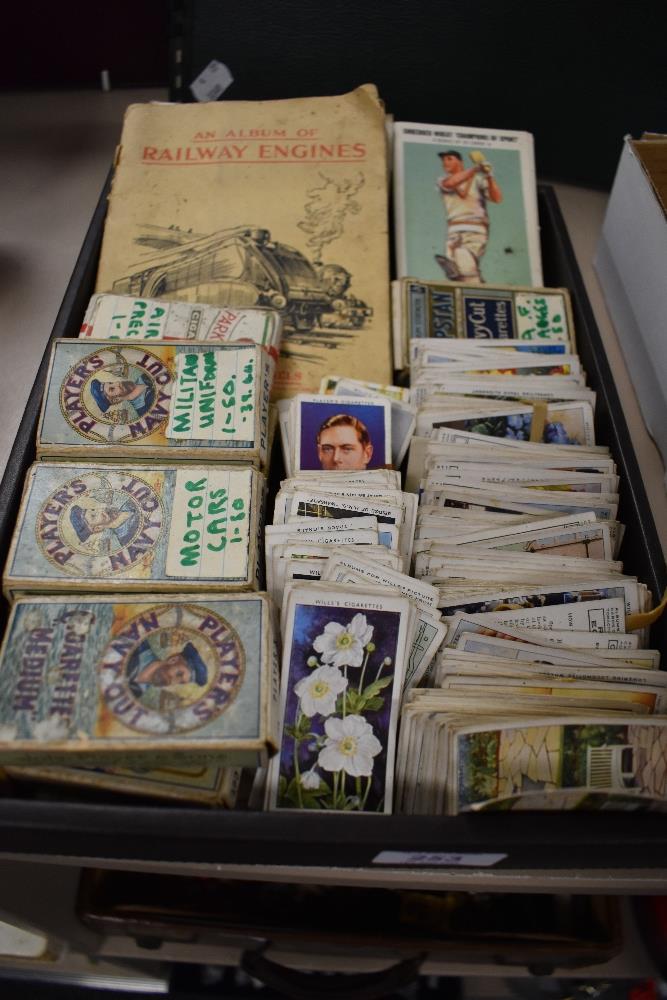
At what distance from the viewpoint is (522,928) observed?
1298 millimetres

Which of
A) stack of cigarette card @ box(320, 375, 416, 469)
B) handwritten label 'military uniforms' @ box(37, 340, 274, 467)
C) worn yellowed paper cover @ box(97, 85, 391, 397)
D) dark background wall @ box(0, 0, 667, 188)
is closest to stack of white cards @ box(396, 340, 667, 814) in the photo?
stack of cigarette card @ box(320, 375, 416, 469)

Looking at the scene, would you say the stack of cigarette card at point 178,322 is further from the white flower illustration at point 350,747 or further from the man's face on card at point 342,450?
the white flower illustration at point 350,747

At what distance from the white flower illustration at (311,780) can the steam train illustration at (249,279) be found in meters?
0.83

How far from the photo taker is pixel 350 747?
1.23 metres

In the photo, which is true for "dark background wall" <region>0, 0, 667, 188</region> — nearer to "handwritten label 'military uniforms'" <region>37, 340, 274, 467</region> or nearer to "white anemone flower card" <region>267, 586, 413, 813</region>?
"handwritten label 'military uniforms'" <region>37, 340, 274, 467</region>

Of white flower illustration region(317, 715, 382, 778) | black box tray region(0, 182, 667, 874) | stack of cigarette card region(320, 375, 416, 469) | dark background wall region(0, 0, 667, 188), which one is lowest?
black box tray region(0, 182, 667, 874)

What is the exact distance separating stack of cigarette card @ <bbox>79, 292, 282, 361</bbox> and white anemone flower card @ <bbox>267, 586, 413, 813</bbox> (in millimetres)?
499

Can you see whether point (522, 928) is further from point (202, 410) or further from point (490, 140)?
point (490, 140)

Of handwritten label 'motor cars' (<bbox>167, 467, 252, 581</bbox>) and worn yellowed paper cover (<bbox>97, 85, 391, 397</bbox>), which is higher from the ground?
worn yellowed paper cover (<bbox>97, 85, 391, 397</bbox>)

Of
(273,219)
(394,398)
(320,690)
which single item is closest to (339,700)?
(320,690)

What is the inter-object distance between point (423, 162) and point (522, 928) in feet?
4.70

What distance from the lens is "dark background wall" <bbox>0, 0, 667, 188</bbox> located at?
1.86m

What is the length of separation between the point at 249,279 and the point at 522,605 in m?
0.80

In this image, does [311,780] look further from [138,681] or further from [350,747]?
[138,681]
